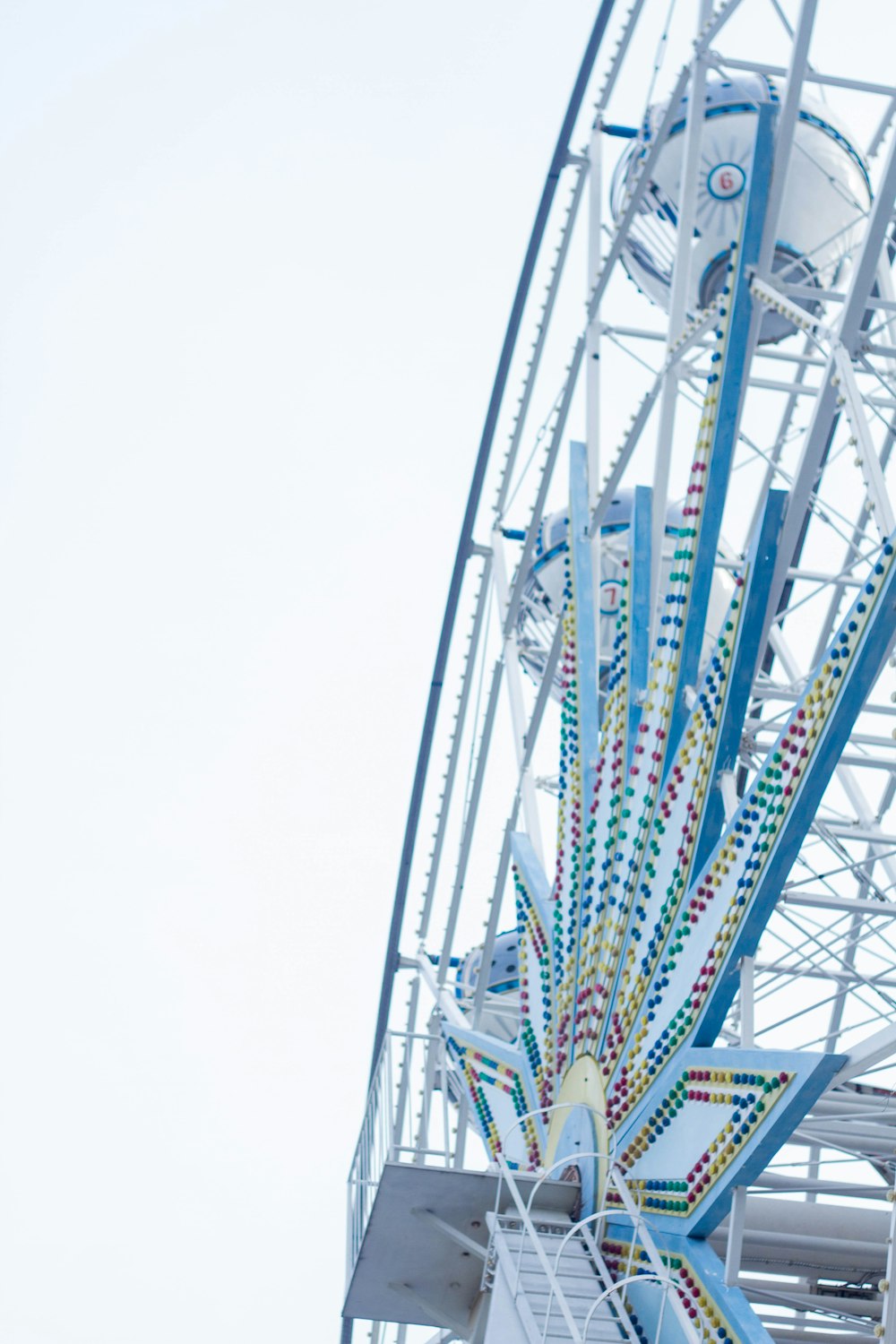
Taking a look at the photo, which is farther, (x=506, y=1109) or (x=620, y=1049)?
(x=506, y=1109)

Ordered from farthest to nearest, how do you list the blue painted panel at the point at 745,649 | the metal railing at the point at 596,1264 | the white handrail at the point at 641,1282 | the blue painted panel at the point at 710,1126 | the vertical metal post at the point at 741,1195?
1. the blue painted panel at the point at 745,649
2. the metal railing at the point at 596,1264
3. the vertical metal post at the point at 741,1195
4. the blue painted panel at the point at 710,1126
5. the white handrail at the point at 641,1282

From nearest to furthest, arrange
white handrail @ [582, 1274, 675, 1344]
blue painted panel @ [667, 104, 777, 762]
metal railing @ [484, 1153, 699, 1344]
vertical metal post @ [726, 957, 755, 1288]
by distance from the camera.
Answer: white handrail @ [582, 1274, 675, 1344], vertical metal post @ [726, 957, 755, 1288], metal railing @ [484, 1153, 699, 1344], blue painted panel @ [667, 104, 777, 762]

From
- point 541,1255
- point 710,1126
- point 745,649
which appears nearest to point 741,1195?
point 710,1126

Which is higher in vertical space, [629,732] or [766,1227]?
[629,732]

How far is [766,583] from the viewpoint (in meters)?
8.93

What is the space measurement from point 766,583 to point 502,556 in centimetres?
794

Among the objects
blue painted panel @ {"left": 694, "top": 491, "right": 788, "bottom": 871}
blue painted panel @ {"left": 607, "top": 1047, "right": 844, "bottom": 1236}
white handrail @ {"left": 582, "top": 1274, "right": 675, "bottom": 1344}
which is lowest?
white handrail @ {"left": 582, "top": 1274, "right": 675, "bottom": 1344}

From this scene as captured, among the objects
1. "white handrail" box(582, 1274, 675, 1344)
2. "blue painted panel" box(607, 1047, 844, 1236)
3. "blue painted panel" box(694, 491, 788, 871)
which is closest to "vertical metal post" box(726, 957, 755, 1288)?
"blue painted panel" box(607, 1047, 844, 1236)

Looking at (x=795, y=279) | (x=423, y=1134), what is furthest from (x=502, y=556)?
(x=423, y=1134)

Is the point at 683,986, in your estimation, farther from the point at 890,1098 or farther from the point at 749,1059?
the point at 890,1098

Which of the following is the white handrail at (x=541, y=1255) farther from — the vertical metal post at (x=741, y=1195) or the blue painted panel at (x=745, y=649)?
the blue painted panel at (x=745, y=649)

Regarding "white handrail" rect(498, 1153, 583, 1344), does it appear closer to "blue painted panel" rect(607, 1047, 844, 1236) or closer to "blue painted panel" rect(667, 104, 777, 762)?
"blue painted panel" rect(607, 1047, 844, 1236)

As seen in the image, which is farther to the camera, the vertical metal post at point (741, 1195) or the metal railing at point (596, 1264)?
the metal railing at point (596, 1264)

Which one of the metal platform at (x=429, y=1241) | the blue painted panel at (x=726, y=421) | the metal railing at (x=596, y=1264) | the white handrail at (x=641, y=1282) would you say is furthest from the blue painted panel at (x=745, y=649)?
the metal platform at (x=429, y=1241)
